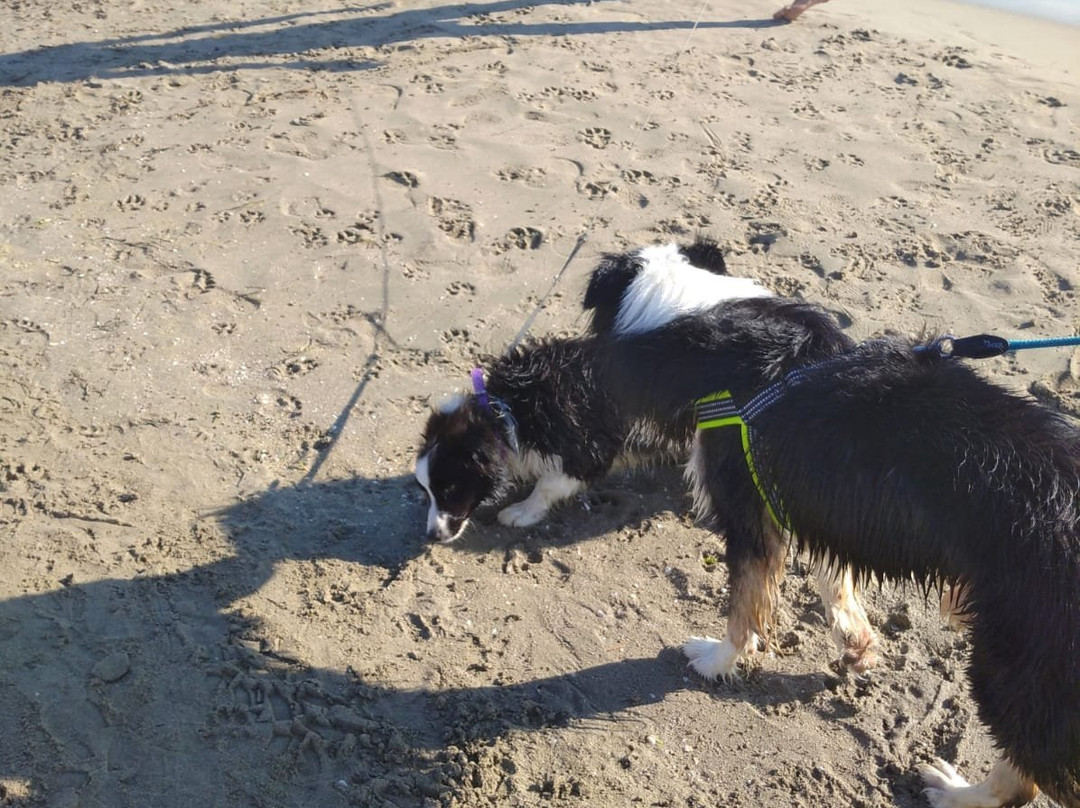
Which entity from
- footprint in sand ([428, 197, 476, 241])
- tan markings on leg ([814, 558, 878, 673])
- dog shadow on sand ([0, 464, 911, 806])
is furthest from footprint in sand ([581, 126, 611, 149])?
tan markings on leg ([814, 558, 878, 673])

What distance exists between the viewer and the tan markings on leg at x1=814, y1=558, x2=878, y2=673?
3.62 m

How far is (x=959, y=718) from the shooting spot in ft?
11.5

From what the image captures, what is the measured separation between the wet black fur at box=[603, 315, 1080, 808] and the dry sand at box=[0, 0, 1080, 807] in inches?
37.6

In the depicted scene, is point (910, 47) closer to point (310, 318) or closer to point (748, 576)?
point (310, 318)

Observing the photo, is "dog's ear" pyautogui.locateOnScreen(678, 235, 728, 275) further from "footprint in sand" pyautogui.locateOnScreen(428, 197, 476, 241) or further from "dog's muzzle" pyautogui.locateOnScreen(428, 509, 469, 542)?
"footprint in sand" pyautogui.locateOnScreen(428, 197, 476, 241)

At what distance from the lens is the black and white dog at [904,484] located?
8.04ft

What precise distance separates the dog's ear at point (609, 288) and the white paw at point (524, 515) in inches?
37.7

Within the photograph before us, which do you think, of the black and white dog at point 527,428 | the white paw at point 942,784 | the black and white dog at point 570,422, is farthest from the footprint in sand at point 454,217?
the white paw at point 942,784

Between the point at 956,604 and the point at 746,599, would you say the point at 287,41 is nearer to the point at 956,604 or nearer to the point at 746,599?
the point at 746,599

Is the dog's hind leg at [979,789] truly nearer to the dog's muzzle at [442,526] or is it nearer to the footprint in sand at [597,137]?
the dog's muzzle at [442,526]

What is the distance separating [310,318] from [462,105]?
2.85 metres

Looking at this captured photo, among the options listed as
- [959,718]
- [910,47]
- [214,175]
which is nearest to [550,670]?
[959,718]

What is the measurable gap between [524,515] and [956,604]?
204 cm

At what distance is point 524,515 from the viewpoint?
4.33 m
